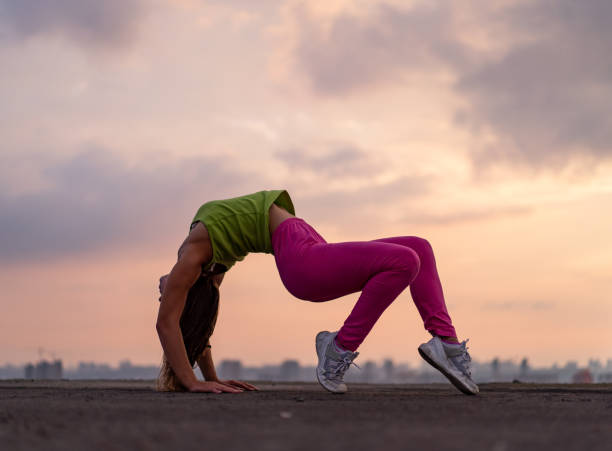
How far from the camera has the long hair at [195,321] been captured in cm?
554

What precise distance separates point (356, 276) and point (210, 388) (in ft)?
3.96

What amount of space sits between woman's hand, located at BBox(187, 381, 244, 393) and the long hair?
407 mm

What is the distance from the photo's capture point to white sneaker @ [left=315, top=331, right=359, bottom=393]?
493 centimetres

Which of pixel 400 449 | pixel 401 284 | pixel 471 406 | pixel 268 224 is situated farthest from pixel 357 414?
pixel 268 224

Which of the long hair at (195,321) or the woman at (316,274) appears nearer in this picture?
the woman at (316,274)

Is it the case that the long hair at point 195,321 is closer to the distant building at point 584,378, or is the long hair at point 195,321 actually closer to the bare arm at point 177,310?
the bare arm at point 177,310

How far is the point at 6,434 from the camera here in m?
2.99

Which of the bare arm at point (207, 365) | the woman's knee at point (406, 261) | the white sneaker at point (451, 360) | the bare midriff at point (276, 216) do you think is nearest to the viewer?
the woman's knee at point (406, 261)

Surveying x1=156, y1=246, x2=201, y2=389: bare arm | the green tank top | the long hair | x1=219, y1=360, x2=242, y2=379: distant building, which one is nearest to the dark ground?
x1=156, y1=246, x2=201, y2=389: bare arm

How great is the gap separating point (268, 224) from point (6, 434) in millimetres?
2514

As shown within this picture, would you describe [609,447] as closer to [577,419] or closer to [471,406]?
[577,419]

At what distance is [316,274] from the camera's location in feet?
16.2

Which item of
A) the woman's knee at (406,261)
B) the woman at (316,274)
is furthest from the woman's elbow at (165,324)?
the woman's knee at (406,261)

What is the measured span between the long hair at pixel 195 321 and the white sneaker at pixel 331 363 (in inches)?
38.6
